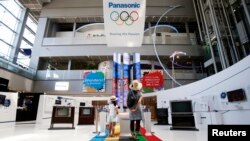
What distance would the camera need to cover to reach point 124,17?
5191mm

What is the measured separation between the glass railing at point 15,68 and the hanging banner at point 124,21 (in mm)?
Result: 9491

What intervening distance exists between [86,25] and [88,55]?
3.43 meters

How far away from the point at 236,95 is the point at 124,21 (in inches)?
151

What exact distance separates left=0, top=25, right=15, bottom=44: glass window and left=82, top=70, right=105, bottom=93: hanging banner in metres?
7.28

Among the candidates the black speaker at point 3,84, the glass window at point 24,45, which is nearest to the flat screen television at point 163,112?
the black speaker at point 3,84

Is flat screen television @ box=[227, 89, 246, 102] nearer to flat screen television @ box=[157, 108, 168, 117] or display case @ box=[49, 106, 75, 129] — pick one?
flat screen television @ box=[157, 108, 168, 117]

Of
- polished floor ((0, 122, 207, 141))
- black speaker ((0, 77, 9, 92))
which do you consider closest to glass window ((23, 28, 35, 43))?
black speaker ((0, 77, 9, 92))

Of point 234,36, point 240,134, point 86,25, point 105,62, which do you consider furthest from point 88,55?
point 240,134

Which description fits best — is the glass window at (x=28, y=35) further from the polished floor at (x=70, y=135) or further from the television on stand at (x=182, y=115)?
the television on stand at (x=182, y=115)

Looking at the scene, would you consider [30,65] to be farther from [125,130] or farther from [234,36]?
[234,36]

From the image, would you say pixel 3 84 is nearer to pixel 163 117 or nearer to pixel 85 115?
pixel 85 115

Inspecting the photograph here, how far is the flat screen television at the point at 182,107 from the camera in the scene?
6.04m

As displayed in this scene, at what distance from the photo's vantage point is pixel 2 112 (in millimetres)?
7336

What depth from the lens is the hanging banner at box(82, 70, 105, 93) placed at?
1480 cm
